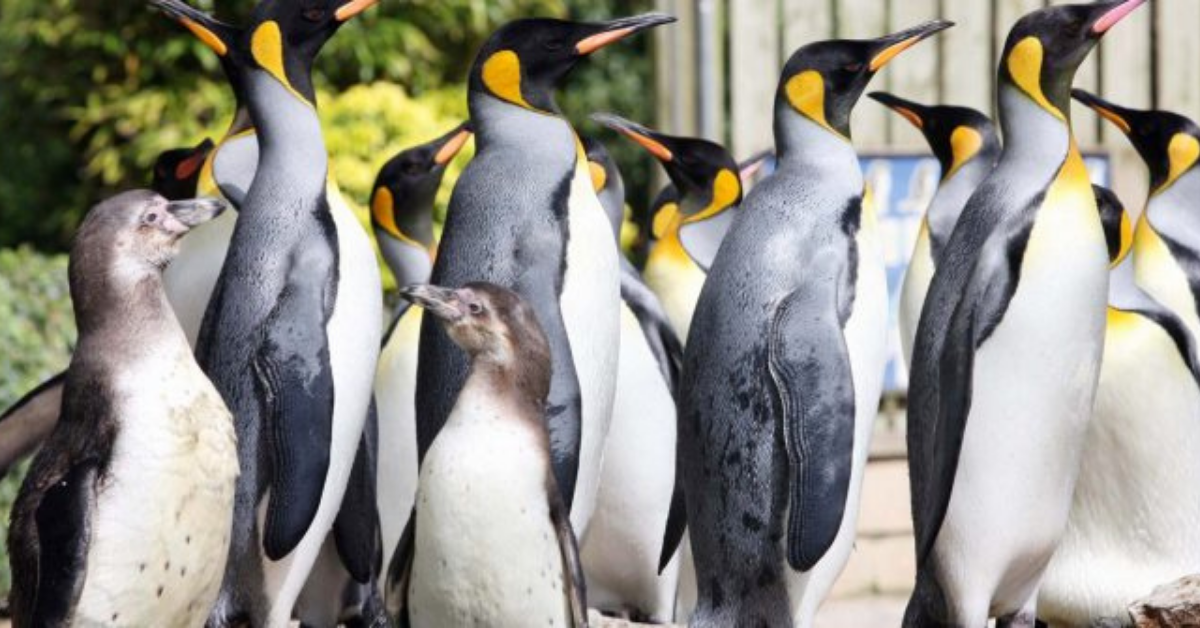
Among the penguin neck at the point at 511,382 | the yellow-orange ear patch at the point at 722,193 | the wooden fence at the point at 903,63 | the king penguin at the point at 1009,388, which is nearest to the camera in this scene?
the penguin neck at the point at 511,382

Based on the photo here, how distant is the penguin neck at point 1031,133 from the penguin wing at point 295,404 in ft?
5.26

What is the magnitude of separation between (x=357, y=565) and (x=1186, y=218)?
2.61 m

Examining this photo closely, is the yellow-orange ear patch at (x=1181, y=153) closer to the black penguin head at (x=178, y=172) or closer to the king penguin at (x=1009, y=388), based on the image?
the king penguin at (x=1009, y=388)

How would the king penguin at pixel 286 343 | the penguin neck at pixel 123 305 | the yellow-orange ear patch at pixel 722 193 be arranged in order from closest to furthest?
the penguin neck at pixel 123 305, the king penguin at pixel 286 343, the yellow-orange ear patch at pixel 722 193

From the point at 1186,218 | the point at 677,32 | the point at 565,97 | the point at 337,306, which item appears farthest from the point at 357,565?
the point at 565,97

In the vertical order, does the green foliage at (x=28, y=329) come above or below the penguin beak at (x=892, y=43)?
below

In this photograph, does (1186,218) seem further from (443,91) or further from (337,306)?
(443,91)

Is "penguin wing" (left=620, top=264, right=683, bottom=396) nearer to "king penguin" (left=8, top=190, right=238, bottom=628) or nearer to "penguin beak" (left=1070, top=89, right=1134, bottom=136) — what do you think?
"penguin beak" (left=1070, top=89, right=1134, bottom=136)

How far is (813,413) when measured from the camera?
5.01 meters

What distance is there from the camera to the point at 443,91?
494 inches

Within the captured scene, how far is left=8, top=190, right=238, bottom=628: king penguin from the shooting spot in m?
4.24

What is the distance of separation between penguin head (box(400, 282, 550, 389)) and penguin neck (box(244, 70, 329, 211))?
0.72 metres

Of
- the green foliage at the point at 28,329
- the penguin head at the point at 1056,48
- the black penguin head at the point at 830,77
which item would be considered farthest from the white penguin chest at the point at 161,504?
the green foliage at the point at 28,329

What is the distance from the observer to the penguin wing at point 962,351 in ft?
16.4
